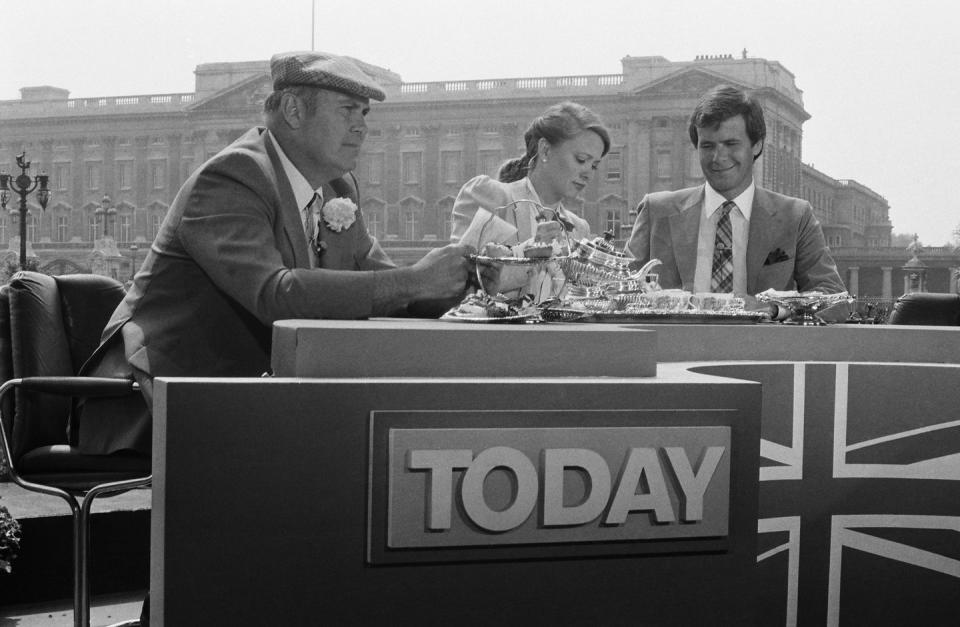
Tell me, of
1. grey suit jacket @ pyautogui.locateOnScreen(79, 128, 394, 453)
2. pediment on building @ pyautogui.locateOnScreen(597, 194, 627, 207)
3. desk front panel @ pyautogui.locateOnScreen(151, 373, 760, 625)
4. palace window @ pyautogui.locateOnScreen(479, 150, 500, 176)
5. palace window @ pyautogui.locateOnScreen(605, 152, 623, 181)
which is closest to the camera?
desk front panel @ pyautogui.locateOnScreen(151, 373, 760, 625)

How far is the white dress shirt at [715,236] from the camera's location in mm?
2873

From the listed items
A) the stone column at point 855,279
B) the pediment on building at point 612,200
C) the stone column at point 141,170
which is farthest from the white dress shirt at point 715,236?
the stone column at point 141,170

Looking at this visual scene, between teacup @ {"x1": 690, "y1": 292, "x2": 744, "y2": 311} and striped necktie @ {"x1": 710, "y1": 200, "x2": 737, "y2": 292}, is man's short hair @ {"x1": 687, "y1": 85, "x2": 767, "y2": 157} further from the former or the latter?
teacup @ {"x1": 690, "y1": 292, "x2": 744, "y2": 311}

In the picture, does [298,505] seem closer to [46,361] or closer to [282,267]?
[282,267]

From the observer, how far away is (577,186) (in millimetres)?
3082

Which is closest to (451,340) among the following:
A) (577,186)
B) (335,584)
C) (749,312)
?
(335,584)

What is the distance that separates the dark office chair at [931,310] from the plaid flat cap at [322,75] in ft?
8.32

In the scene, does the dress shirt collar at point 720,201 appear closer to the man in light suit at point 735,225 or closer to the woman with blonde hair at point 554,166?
the man in light suit at point 735,225

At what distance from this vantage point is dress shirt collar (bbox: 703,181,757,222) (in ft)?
9.46

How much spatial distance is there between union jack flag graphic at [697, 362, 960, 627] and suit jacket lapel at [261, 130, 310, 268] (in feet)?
2.28

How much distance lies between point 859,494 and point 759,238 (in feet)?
3.24

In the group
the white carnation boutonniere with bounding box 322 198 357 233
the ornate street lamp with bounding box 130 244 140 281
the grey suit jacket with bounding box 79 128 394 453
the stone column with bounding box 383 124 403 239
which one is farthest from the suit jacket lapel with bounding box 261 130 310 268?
the stone column with bounding box 383 124 403 239

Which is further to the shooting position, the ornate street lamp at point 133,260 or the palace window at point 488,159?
the palace window at point 488,159

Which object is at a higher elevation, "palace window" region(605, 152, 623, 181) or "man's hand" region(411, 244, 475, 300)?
"palace window" region(605, 152, 623, 181)
